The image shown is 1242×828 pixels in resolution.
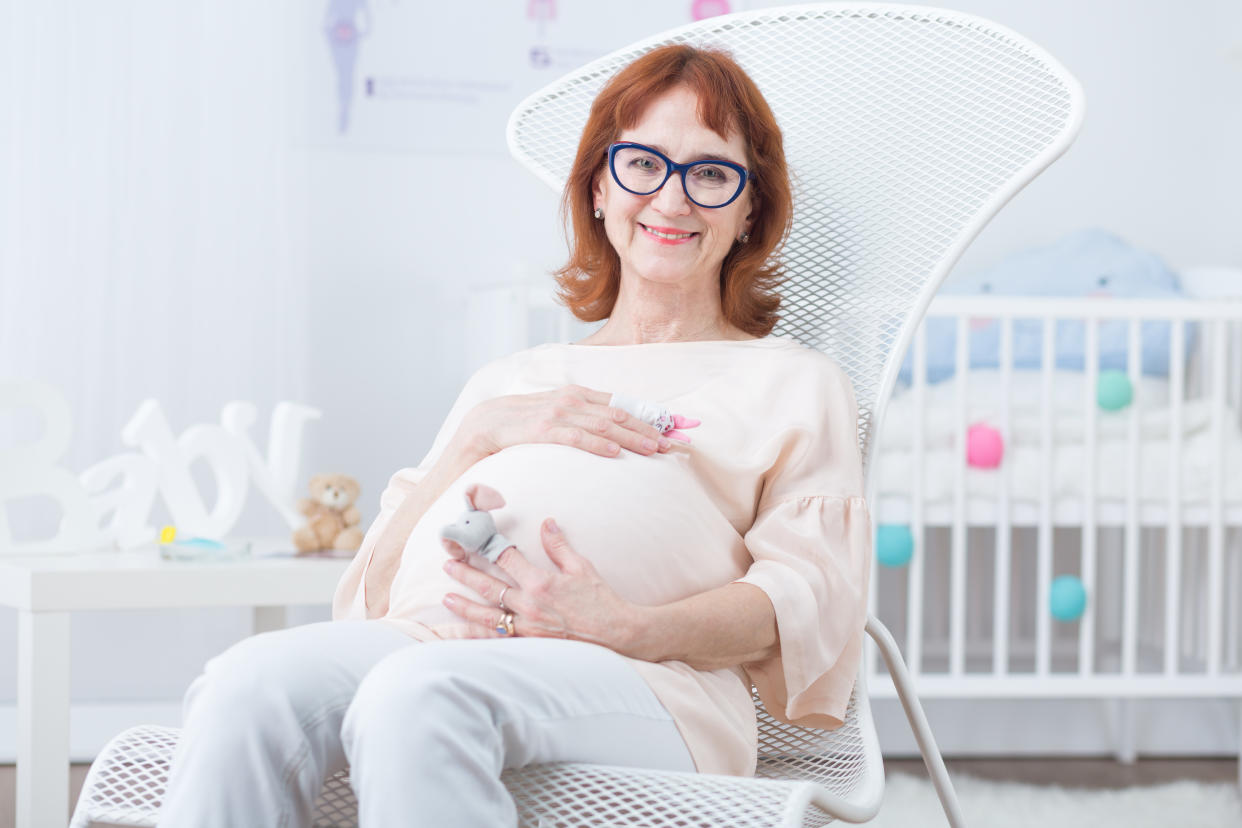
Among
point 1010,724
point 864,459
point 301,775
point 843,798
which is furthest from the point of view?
point 1010,724

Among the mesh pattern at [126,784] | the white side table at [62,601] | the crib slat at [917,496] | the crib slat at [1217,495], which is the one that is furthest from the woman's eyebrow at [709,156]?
the crib slat at [1217,495]

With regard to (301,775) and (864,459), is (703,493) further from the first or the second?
(301,775)

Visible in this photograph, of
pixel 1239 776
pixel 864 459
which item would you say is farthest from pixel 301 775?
pixel 1239 776

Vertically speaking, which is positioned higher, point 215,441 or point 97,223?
point 97,223

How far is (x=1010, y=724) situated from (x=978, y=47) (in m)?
1.82

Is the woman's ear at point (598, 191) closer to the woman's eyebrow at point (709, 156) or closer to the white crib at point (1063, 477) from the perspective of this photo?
the woman's eyebrow at point (709, 156)

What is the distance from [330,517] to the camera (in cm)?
202

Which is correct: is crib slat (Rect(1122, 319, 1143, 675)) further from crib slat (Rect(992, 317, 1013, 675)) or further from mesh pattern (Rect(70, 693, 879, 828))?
mesh pattern (Rect(70, 693, 879, 828))

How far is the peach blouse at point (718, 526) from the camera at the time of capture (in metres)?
1.03

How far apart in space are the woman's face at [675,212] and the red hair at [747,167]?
0.01 meters

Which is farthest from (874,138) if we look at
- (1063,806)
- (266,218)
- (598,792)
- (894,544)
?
(266,218)

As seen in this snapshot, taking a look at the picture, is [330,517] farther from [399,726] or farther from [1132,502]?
[1132,502]

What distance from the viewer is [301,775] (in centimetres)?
85

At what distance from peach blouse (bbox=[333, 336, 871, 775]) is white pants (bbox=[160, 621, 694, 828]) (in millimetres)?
77
